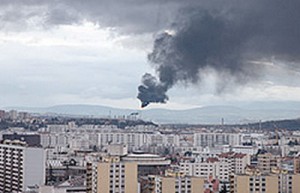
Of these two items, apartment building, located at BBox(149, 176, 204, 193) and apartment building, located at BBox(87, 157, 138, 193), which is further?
apartment building, located at BBox(87, 157, 138, 193)

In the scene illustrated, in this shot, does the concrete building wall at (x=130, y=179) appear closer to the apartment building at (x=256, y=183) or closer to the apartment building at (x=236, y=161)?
the apartment building at (x=256, y=183)

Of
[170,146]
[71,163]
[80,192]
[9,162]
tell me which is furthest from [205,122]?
[80,192]

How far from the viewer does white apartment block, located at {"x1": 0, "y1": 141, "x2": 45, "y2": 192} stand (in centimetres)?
1362

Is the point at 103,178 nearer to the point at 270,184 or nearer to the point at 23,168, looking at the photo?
the point at 270,184

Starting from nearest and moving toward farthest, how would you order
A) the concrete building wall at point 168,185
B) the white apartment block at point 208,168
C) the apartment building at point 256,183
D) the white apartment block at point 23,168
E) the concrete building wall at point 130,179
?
the apartment building at point 256,183 → the concrete building wall at point 168,185 → the concrete building wall at point 130,179 → the white apartment block at point 23,168 → the white apartment block at point 208,168

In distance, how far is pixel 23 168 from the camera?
1366 centimetres

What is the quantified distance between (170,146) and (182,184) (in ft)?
65.2

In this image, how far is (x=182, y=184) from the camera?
9375 millimetres

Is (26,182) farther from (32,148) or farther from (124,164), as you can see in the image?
(124,164)

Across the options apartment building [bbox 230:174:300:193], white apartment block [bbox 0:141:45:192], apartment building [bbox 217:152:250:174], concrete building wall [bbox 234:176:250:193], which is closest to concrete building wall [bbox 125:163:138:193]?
apartment building [bbox 230:174:300:193]

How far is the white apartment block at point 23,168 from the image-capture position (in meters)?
13.6

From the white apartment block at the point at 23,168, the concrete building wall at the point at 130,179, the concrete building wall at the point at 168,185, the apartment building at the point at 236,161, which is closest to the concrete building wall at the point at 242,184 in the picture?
the concrete building wall at the point at 168,185

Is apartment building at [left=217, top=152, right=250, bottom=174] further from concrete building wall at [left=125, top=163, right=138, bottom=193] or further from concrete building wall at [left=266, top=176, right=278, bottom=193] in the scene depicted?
concrete building wall at [left=266, top=176, right=278, bottom=193]

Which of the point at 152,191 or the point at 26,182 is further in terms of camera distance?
the point at 26,182
